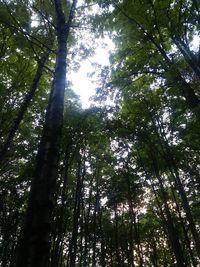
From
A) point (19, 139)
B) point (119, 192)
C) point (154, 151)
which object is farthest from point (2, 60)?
point (119, 192)

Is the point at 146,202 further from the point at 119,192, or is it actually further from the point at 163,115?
the point at 163,115

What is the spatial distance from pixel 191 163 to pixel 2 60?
10768 mm

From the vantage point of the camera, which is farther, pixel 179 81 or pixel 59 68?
pixel 179 81

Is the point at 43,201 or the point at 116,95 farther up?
the point at 116,95

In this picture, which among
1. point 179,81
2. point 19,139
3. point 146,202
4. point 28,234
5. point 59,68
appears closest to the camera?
point 28,234

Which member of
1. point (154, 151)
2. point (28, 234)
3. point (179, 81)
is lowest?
point (28, 234)

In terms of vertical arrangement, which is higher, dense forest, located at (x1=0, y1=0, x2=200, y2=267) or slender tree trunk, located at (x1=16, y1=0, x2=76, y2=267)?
dense forest, located at (x1=0, y1=0, x2=200, y2=267)

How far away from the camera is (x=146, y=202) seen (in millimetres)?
20453

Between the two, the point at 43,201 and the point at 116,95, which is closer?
the point at 43,201

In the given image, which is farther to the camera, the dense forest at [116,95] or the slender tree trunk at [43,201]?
the dense forest at [116,95]

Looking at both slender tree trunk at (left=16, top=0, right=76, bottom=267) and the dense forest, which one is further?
the dense forest

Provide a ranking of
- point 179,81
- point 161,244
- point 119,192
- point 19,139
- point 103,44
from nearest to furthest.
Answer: point 179,81, point 103,44, point 19,139, point 119,192, point 161,244

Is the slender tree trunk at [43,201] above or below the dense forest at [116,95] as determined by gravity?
below

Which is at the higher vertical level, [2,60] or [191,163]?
[2,60]
